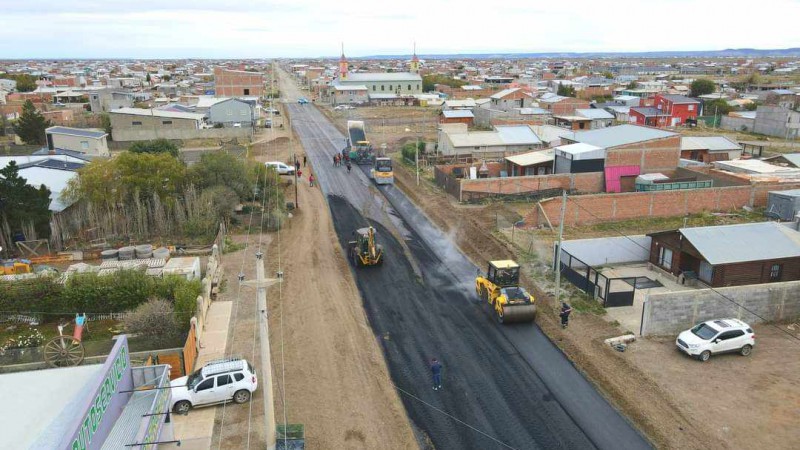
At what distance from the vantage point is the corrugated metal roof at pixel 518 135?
48812 millimetres

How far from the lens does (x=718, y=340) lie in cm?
1814

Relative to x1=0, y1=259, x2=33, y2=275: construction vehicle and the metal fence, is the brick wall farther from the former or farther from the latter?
x1=0, y1=259, x2=33, y2=275: construction vehicle

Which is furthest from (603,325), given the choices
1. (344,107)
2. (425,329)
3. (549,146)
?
(344,107)

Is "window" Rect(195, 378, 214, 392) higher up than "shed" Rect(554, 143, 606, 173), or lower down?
lower down

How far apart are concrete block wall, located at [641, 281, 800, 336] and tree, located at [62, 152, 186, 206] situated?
79.5 ft

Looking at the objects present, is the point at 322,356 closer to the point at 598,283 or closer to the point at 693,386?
the point at 693,386

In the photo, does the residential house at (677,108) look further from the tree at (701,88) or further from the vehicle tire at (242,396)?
the vehicle tire at (242,396)

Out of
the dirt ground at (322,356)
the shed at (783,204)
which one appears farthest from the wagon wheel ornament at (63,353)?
the shed at (783,204)

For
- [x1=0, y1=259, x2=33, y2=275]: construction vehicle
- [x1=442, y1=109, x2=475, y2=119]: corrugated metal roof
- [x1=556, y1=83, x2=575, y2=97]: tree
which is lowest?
[x1=0, y1=259, x2=33, y2=275]: construction vehicle

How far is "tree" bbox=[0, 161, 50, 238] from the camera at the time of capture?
90.0ft

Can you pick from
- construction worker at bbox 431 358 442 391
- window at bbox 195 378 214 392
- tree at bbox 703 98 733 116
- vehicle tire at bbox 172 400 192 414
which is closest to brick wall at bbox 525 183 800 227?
construction worker at bbox 431 358 442 391

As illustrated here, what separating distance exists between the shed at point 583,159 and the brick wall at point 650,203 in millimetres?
7072

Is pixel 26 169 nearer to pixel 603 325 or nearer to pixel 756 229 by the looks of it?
pixel 603 325

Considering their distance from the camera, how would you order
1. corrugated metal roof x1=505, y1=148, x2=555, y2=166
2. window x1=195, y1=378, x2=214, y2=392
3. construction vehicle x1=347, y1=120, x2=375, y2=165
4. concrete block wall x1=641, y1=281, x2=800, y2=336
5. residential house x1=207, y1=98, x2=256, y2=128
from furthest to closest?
1. residential house x1=207, y1=98, x2=256, y2=128
2. construction vehicle x1=347, y1=120, x2=375, y2=165
3. corrugated metal roof x1=505, y1=148, x2=555, y2=166
4. concrete block wall x1=641, y1=281, x2=800, y2=336
5. window x1=195, y1=378, x2=214, y2=392
